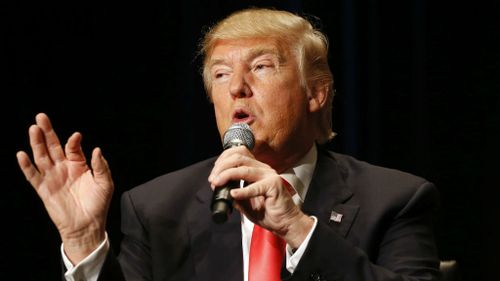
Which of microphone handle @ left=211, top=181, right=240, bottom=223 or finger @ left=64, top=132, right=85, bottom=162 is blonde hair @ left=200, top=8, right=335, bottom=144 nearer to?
finger @ left=64, top=132, right=85, bottom=162

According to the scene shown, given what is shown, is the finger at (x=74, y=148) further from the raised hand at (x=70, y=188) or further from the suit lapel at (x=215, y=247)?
the suit lapel at (x=215, y=247)

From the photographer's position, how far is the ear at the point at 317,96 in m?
2.40

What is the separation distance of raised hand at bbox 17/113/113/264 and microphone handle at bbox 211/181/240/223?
362 millimetres

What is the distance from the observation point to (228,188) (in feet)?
5.29

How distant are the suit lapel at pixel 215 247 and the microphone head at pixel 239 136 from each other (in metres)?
0.37

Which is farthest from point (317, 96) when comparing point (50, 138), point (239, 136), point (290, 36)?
point (50, 138)

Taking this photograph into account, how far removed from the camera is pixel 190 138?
3104 millimetres

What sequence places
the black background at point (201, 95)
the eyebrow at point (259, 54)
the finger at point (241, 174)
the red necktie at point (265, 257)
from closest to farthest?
the finger at point (241, 174)
the red necktie at point (265, 257)
the eyebrow at point (259, 54)
the black background at point (201, 95)

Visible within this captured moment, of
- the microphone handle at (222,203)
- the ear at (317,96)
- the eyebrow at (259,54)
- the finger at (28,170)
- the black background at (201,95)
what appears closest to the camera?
the microphone handle at (222,203)

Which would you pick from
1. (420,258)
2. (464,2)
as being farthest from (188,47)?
(420,258)

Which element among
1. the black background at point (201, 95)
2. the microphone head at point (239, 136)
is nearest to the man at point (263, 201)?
the microphone head at point (239, 136)

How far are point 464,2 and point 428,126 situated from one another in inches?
21.0

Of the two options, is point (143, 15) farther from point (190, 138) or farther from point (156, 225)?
point (156, 225)

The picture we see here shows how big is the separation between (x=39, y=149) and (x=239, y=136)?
499mm
